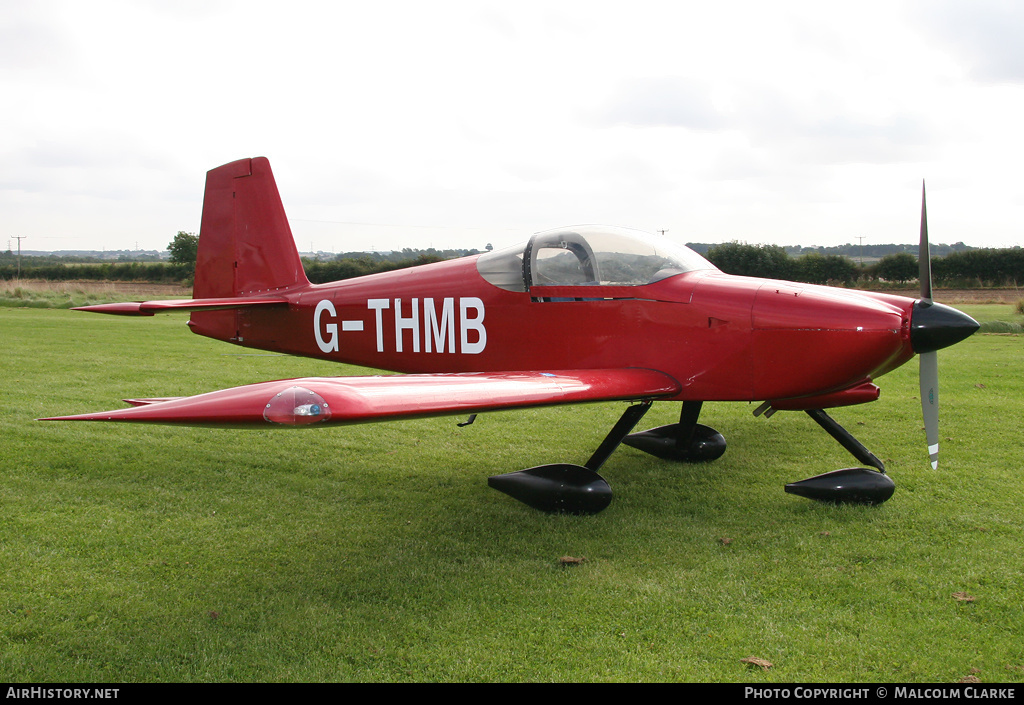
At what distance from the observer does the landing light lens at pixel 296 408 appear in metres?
3.21

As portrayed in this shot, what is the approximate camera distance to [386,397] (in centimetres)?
374

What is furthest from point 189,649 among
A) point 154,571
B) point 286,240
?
point 286,240

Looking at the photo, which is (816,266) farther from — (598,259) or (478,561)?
(478,561)

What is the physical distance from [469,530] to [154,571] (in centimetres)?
194

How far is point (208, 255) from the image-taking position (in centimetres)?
767

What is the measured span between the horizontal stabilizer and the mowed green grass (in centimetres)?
139

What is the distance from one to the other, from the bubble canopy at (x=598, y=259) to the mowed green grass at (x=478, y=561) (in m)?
1.75

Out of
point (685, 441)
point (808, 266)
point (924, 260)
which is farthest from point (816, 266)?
point (924, 260)

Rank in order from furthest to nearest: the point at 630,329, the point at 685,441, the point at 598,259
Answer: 1. the point at 685,441
2. the point at 598,259
3. the point at 630,329

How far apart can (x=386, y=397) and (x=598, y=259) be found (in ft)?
7.95

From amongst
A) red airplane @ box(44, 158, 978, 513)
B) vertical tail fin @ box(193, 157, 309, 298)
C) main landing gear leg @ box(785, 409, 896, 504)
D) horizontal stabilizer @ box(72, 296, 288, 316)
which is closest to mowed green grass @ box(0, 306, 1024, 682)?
main landing gear leg @ box(785, 409, 896, 504)

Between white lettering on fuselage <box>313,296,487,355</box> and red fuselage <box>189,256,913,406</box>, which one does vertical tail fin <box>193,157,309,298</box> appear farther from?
white lettering on fuselage <box>313,296,487,355</box>

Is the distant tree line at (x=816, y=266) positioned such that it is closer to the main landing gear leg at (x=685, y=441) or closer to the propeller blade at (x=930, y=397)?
the main landing gear leg at (x=685, y=441)

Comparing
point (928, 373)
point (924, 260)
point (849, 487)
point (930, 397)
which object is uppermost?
point (924, 260)
